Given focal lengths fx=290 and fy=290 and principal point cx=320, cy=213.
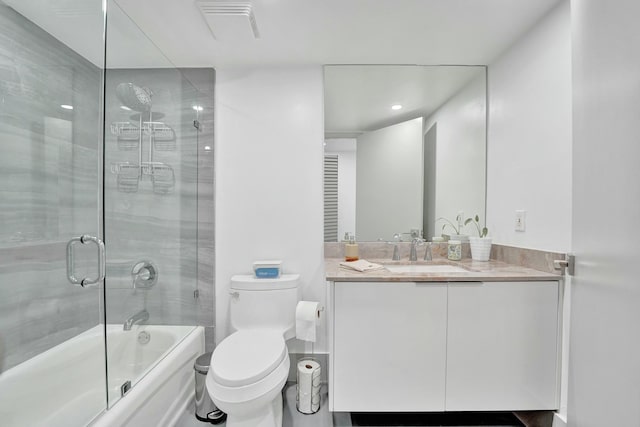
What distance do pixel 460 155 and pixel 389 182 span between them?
538 millimetres

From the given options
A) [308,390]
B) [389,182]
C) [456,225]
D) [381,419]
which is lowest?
[381,419]

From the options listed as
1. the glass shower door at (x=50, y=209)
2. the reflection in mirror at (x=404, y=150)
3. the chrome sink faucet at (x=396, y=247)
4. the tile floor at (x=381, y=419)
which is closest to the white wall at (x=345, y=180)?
the reflection in mirror at (x=404, y=150)

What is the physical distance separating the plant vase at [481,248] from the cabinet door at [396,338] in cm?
60

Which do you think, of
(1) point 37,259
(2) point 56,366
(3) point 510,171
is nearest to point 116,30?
(1) point 37,259

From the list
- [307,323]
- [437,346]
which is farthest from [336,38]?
[437,346]

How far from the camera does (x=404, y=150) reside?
208 cm

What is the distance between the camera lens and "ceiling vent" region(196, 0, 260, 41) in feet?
4.64

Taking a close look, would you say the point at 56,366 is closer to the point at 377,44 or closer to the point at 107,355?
the point at 107,355

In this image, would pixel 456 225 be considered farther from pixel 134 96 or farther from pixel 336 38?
pixel 134 96

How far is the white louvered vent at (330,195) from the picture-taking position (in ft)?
6.68

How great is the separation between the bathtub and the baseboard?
6.47 feet

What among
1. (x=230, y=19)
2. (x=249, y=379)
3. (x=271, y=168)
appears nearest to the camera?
(x=249, y=379)

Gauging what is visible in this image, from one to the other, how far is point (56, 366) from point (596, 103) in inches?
98.6

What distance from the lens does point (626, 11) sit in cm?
81
